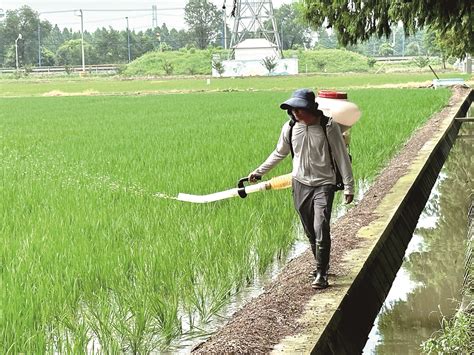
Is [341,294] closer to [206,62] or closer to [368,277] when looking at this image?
[368,277]

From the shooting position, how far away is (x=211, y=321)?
368 centimetres

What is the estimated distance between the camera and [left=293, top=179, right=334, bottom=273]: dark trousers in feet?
12.1

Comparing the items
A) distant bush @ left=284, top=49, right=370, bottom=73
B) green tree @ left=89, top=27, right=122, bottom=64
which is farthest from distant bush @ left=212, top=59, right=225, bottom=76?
green tree @ left=89, top=27, right=122, bottom=64

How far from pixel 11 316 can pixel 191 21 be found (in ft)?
286

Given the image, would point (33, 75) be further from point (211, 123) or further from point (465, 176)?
point (465, 176)

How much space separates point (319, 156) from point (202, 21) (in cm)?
8640

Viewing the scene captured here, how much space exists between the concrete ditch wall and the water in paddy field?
7cm

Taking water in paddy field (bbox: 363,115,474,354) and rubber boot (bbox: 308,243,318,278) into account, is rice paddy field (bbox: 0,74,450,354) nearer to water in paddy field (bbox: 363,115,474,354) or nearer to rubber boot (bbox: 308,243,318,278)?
rubber boot (bbox: 308,243,318,278)

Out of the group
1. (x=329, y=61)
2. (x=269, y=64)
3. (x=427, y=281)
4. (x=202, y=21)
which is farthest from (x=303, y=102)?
(x=202, y=21)

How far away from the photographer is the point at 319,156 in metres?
3.70

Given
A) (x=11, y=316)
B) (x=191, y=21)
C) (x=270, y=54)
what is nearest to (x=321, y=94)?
(x=11, y=316)

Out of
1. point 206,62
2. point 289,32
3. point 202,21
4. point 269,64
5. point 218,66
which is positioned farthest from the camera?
point 289,32

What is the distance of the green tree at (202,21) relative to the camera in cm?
8525

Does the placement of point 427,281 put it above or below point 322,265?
below
